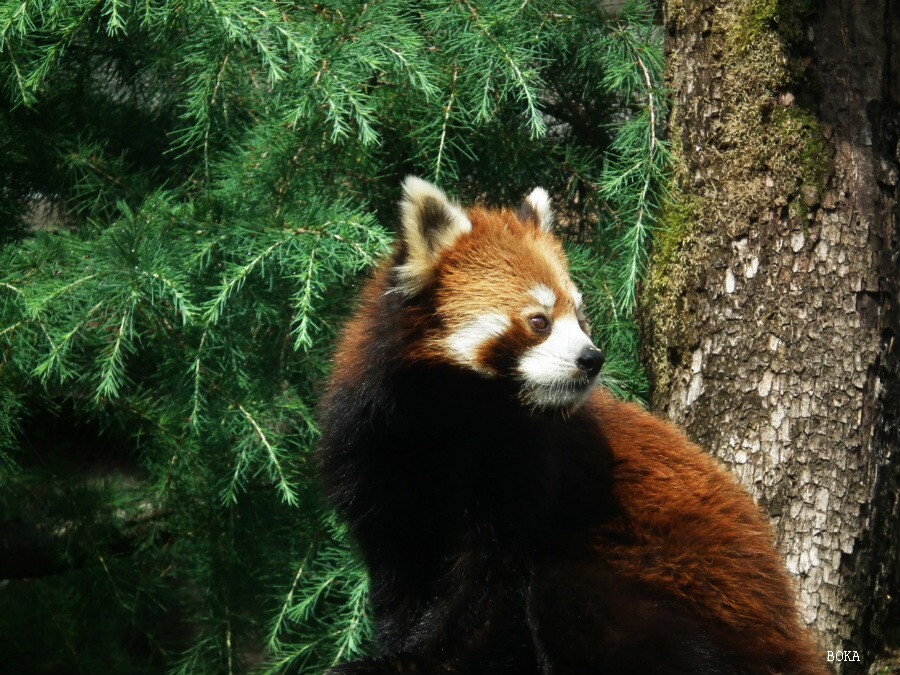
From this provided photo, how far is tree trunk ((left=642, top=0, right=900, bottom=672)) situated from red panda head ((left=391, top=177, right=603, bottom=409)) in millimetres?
821

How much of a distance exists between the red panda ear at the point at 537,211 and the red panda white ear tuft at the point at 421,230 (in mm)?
364

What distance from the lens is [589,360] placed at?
2490mm

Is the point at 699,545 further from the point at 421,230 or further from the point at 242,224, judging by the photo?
the point at 242,224

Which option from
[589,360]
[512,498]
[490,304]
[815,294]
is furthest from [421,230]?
[815,294]

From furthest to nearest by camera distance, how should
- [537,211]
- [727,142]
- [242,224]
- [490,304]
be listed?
[242,224], [727,142], [537,211], [490,304]

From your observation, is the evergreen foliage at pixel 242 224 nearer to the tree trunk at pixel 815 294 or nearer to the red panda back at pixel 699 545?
the tree trunk at pixel 815 294

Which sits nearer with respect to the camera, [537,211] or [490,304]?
[490,304]

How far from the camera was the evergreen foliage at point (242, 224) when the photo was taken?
343cm

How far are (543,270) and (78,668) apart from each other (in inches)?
137

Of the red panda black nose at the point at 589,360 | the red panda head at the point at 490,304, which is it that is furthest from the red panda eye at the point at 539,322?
the red panda black nose at the point at 589,360

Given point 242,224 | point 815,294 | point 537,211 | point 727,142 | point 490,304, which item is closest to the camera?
point 490,304

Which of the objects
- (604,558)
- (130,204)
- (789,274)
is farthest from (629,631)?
(130,204)

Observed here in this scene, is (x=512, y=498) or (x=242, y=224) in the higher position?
(x=242, y=224)

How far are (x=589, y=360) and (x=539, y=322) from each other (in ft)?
0.62
